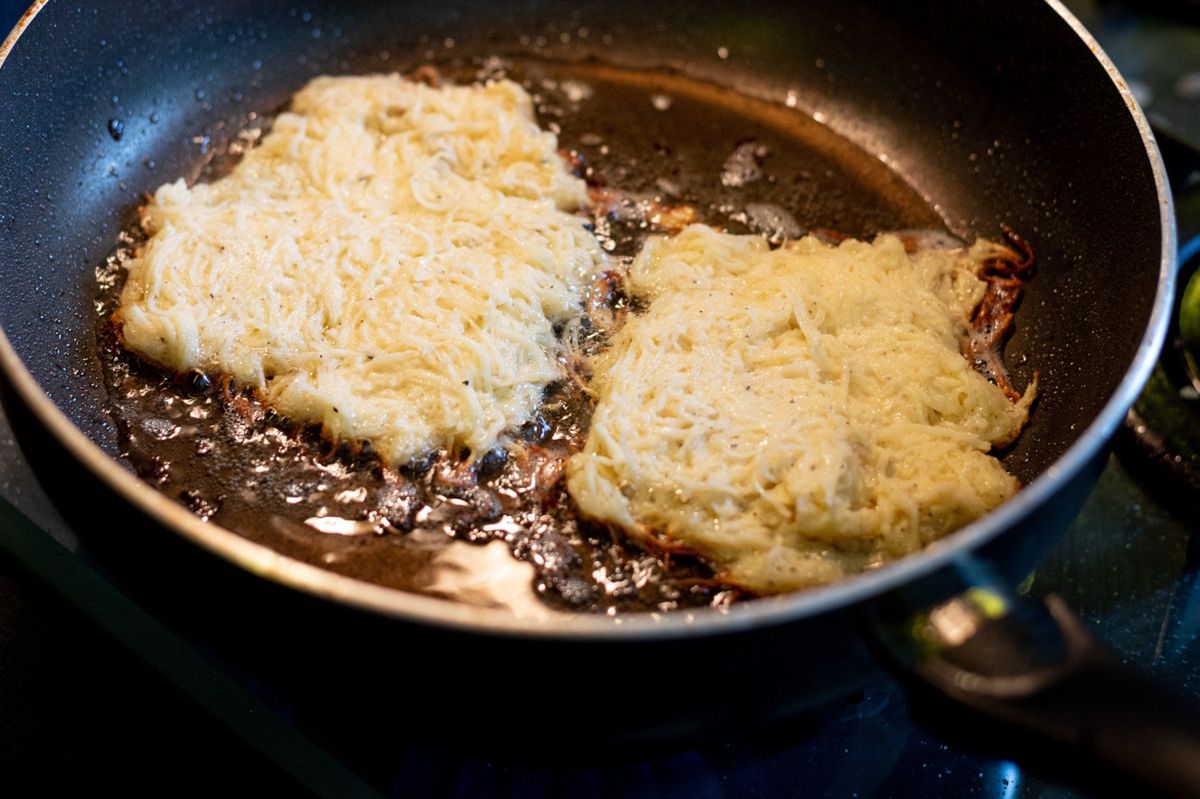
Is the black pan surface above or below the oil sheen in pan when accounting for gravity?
above

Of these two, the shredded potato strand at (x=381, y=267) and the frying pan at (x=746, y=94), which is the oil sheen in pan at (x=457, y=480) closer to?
the shredded potato strand at (x=381, y=267)

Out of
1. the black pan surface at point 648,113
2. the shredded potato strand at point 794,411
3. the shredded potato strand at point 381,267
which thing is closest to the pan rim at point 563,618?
the black pan surface at point 648,113

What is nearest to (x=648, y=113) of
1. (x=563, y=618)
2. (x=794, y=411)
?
(x=794, y=411)

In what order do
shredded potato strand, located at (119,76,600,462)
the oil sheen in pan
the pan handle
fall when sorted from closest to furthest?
the pan handle
the oil sheen in pan
shredded potato strand, located at (119,76,600,462)

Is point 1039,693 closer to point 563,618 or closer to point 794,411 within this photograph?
point 563,618

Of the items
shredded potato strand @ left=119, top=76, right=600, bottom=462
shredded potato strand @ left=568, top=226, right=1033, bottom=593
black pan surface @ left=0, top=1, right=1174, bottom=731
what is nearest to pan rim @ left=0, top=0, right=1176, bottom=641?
black pan surface @ left=0, top=1, right=1174, bottom=731

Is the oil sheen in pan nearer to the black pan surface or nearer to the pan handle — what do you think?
the black pan surface
